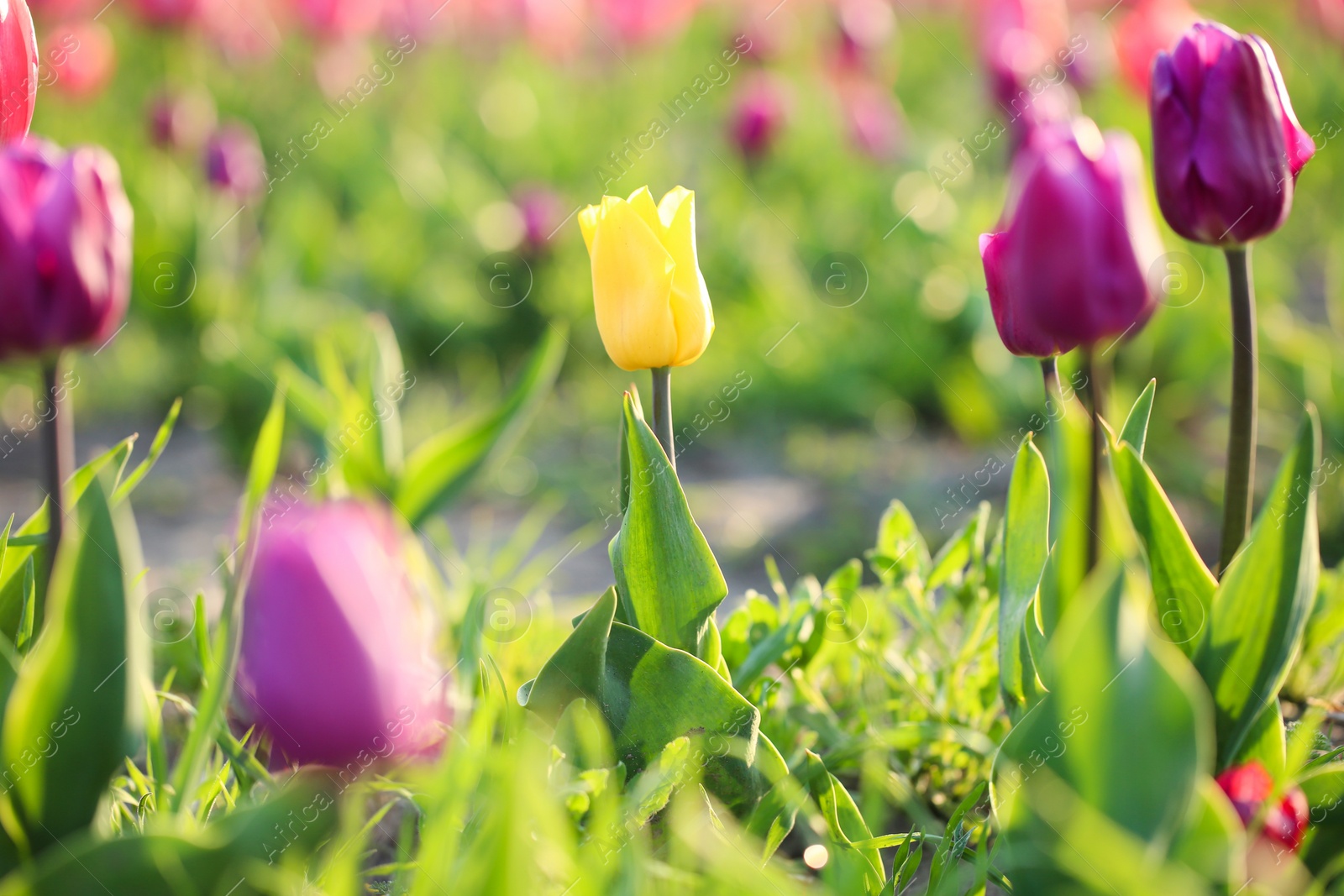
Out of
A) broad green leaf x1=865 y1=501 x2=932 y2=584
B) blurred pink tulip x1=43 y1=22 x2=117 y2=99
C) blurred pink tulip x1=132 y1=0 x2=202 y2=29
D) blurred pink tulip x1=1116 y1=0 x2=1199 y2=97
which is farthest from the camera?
blurred pink tulip x1=132 y1=0 x2=202 y2=29

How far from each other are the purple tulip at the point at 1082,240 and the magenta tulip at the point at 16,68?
932 millimetres

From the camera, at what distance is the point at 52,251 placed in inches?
36.6

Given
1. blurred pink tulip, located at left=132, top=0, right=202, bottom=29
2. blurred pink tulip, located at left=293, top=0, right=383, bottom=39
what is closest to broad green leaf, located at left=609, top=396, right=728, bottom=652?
blurred pink tulip, located at left=132, top=0, right=202, bottom=29

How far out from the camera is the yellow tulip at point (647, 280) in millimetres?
1042

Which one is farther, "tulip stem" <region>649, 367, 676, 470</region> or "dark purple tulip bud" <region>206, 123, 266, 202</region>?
"dark purple tulip bud" <region>206, 123, 266, 202</region>

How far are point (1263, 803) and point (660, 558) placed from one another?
21.9 inches

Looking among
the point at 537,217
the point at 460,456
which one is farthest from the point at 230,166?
the point at 460,456

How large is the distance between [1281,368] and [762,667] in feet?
5.85

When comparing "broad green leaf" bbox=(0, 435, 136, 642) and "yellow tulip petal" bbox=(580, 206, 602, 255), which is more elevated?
"yellow tulip petal" bbox=(580, 206, 602, 255)

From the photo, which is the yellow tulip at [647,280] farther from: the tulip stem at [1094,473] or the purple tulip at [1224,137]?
the purple tulip at [1224,137]

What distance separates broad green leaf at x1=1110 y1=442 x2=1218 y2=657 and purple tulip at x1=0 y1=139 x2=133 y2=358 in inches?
37.0

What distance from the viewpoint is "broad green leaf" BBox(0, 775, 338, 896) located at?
775mm

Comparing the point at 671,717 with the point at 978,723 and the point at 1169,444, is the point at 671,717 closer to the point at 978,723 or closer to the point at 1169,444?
the point at 978,723

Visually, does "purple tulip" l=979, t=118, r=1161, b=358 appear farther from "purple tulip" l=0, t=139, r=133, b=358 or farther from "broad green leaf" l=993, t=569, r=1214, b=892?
"purple tulip" l=0, t=139, r=133, b=358
